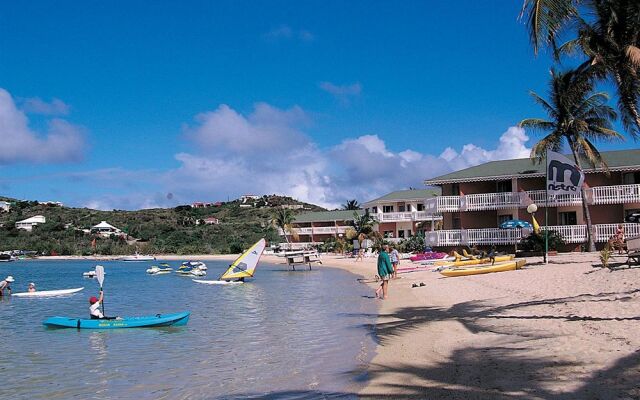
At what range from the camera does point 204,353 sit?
44.3ft

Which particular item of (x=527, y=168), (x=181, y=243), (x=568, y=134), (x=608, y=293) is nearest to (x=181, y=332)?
(x=608, y=293)

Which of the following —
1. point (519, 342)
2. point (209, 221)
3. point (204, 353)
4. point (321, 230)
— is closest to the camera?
point (519, 342)

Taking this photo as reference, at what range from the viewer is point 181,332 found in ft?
55.2

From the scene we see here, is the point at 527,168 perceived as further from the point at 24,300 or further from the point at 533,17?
the point at 24,300

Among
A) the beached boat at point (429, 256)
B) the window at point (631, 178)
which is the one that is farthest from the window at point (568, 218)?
the beached boat at point (429, 256)

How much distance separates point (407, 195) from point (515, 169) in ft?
83.6

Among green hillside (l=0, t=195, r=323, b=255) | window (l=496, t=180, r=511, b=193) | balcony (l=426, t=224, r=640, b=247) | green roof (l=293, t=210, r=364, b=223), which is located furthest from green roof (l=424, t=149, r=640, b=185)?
green hillside (l=0, t=195, r=323, b=255)

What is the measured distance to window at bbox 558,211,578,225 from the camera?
3844cm

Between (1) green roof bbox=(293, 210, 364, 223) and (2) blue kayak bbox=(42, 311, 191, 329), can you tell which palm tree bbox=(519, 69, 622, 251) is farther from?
(1) green roof bbox=(293, 210, 364, 223)

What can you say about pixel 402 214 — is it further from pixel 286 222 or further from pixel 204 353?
pixel 204 353

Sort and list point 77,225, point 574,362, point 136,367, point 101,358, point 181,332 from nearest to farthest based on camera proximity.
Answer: point 574,362, point 136,367, point 101,358, point 181,332, point 77,225

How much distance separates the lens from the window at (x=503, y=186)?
40.0 meters

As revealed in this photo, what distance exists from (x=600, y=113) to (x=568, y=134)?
A: 2.17 metres

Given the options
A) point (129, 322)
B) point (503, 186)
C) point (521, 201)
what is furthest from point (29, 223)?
point (129, 322)
